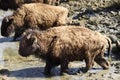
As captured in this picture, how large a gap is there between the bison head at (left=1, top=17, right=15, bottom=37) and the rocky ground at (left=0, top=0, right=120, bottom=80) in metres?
0.32

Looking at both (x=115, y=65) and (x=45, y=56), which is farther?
(x=115, y=65)

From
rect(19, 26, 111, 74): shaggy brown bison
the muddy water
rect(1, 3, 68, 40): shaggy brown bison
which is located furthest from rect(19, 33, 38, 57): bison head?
rect(1, 3, 68, 40): shaggy brown bison

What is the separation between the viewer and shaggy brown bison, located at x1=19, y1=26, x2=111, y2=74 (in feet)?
36.4

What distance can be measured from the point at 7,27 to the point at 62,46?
3.34m

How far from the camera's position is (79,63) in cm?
1214

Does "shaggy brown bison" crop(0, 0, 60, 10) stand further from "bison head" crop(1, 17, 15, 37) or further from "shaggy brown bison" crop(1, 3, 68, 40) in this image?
"bison head" crop(1, 17, 15, 37)

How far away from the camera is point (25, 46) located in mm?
11094

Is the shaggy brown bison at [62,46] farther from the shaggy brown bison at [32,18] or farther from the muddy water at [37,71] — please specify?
the shaggy brown bison at [32,18]

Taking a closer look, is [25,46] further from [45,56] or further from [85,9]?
[85,9]

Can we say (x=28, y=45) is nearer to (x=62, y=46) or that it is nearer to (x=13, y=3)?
(x=62, y=46)

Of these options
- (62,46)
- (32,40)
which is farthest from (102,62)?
(32,40)

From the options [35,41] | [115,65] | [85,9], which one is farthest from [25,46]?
[85,9]

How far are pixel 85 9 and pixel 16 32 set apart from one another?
12.2 feet

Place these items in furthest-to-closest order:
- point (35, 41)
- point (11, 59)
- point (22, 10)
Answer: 1. point (22, 10)
2. point (11, 59)
3. point (35, 41)
